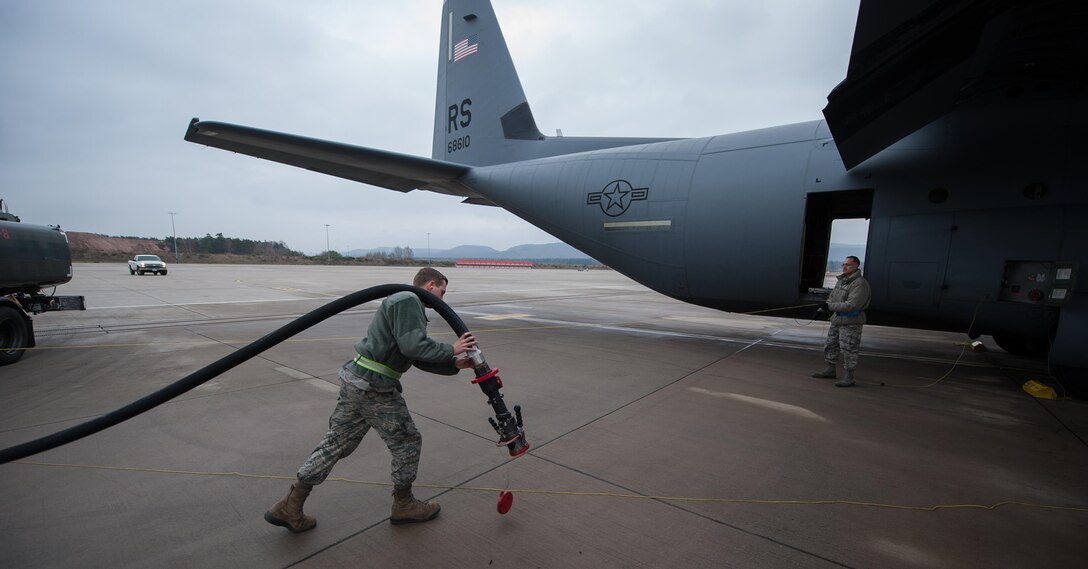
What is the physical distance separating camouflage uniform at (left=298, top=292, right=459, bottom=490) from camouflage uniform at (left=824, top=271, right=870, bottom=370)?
5.67m

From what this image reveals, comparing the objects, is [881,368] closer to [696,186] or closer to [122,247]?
[696,186]

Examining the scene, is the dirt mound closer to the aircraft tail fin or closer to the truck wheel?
the aircraft tail fin

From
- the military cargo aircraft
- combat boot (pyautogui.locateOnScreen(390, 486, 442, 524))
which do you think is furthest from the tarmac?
the military cargo aircraft

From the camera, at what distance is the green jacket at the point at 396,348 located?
2490mm

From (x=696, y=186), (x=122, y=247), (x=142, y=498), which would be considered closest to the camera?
(x=142, y=498)

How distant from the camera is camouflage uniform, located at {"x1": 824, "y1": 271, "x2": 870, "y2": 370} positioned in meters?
5.72

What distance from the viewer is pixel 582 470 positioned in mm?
3420

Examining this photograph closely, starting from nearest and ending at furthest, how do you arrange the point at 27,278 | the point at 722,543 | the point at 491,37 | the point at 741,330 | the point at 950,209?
the point at 722,543, the point at 950,209, the point at 27,278, the point at 741,330, the point at 491,37

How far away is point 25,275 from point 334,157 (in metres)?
5.17

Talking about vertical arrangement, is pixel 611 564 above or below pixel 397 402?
below

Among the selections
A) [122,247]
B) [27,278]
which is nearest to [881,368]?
[27,278]

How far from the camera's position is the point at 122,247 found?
294 ft

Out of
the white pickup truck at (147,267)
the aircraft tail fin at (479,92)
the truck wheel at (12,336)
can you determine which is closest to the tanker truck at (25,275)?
the truck wheel at (12,336)

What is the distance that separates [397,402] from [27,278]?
337 inches
